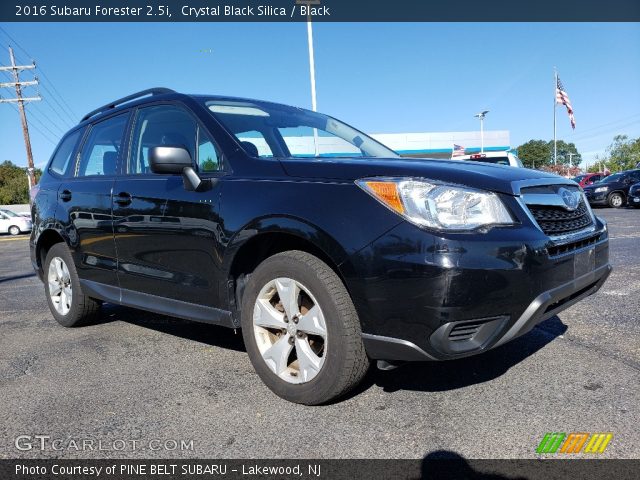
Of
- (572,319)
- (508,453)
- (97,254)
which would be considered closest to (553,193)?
(508,453)

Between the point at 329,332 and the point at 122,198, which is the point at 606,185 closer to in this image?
the point at 122,198

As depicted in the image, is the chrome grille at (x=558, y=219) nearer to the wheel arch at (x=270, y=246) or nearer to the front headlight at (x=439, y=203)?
the front headlight at (x=439, y=203)

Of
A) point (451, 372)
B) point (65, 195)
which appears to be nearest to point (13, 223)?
point (65, 195)

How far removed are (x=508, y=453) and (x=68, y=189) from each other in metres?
3.82

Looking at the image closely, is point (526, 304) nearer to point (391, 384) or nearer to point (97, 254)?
point (391, 384)

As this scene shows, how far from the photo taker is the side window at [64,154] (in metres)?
4.50

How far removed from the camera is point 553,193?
8.66ft

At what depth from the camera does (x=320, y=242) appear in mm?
2367

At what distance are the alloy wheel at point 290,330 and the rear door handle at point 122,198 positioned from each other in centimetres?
139

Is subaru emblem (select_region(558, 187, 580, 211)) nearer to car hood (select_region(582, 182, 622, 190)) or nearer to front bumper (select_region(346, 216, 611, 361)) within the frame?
front bumper (select_region(346, 216, 611, 361))

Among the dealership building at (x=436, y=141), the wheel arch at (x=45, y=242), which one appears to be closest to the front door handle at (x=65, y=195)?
the wheel arch at (x=45, y=242)

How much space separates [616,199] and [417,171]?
20297 millimetres

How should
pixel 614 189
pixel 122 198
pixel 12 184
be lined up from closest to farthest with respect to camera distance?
pixel 122 198
pixel 614 189
pixel 12 184

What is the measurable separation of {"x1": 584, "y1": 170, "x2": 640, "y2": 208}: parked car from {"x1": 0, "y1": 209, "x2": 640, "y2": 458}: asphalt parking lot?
17742 mm
